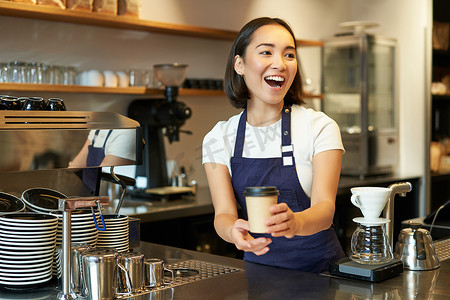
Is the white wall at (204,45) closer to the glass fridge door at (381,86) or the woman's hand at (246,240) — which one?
the glass fridge door at (381,86)

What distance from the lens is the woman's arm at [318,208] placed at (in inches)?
59.0

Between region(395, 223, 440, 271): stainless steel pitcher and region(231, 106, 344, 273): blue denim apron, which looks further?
region(231, 106, 344, 273): blue denim apron

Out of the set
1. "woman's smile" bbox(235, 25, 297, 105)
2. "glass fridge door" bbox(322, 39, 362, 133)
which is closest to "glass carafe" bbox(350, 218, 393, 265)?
"woman's smile" bbox(235, 25, 297, 105)

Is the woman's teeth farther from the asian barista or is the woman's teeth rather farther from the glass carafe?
the glass carafe

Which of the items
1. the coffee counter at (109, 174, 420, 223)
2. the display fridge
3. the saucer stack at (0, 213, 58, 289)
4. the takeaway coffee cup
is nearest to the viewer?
the takeaway coffee cup

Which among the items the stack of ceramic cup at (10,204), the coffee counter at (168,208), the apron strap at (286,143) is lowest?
the coffee counter at (168,208)

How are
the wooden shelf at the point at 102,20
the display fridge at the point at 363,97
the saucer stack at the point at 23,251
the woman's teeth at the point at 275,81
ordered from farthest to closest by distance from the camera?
the display fridge at the point at 363,97, the wooden shelf at the point at 102,20, the woman's teeth at the point at 275,81, the saucer stack at the point at 23,251

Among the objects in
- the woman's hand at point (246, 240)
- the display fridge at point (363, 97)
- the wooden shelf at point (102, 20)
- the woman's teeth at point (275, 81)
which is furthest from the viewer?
the display fridge at point (363, 97)

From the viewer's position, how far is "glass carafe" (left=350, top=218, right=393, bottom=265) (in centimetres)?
180

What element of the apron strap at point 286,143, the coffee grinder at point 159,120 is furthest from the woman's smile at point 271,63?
the coffee grinder at point 159,120

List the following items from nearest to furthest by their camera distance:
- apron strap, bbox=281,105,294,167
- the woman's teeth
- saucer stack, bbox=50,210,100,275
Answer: saucer stack, bbox=50,210,100,275 < the woman's teeth < apron strap, bbox=281,105,294,167

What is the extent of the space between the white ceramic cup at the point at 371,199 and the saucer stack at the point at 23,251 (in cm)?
89

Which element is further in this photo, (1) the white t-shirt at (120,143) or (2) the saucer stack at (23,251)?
(1) the white t-shirt at (120,143)

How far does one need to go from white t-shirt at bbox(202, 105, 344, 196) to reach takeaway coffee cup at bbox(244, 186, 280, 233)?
21.8 inches
